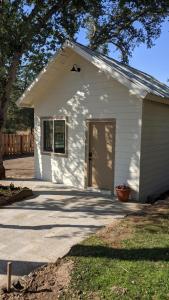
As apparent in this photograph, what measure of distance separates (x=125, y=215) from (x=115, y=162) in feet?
7.36

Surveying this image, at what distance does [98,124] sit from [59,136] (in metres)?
1.90

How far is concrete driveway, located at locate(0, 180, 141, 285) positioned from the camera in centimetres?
491

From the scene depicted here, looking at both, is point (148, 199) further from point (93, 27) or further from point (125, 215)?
point (93, 27)

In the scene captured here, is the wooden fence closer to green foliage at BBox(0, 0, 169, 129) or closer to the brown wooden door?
green foliage at BBox(0, 0, 169, 129)

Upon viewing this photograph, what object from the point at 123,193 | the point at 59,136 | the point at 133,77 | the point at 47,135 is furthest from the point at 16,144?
the point at 123,193

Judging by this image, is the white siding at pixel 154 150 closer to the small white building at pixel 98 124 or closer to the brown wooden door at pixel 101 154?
the small white building at pixel 98 124

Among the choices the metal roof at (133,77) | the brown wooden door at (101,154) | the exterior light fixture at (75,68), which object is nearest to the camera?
the metal roof at (133,77)

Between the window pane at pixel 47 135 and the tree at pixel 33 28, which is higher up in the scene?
the tree at pixel 33 28

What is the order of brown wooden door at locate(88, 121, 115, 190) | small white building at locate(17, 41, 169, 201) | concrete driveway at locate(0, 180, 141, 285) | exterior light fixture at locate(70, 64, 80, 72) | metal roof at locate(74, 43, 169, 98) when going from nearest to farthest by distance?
1. concrete driveway at locate(0, 180, 141, 285)
2. metal roof at locate(74, 43, 169, 98)
3. small white building at locate(17, 41, 169, 201)
4. brown wooden door at locate(88, 121, 115, 190)
5. exterior light fixture at locate(70, 64, 80, 72)

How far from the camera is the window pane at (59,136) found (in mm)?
10685

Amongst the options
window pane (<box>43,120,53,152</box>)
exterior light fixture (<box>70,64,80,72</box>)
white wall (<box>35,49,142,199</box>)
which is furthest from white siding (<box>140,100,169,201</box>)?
window pane (<box>43,120,53,152</box>)

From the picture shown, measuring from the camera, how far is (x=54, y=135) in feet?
35.9

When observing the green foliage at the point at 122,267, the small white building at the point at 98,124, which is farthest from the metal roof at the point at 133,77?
the green foliage at the point at 122,267

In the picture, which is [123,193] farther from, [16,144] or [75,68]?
[16,144]
